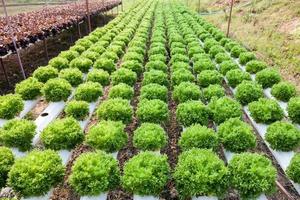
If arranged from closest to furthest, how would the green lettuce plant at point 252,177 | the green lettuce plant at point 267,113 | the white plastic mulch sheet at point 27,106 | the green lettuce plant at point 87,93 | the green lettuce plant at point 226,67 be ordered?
the green lettuce plant at point 252,177, the green lettuce plant at point 267,113, the white plastic mulch sheet at point 27,106, the green lettuce plant at point 87,93, the green lettuce plant at point 226,67

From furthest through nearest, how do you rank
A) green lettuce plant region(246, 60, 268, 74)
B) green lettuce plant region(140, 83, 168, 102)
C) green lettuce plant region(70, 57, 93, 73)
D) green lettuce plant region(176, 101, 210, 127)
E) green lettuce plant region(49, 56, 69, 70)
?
green lettuce plant region(49, 56, 69, 70), green lettuce plant region(70, 57, 93, 73), green lettuce plant region(246, 60, 268, 74), green lettuce plant region(140, 83, 168, 102), green lettuce plant region(176, 101, 210, 127)

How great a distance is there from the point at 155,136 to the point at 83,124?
98.4 inches

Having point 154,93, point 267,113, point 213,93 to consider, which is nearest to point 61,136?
point 154,93

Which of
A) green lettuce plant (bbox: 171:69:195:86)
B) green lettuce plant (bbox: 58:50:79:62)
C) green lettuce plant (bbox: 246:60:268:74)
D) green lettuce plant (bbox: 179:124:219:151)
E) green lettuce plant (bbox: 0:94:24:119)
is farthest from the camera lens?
green lettuce plant (bbox: 58:50:79:62)

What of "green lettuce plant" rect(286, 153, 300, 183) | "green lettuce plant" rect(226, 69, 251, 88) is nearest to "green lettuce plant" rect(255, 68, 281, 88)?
"green lettuce plant" rect(226, 69, 251, 88)

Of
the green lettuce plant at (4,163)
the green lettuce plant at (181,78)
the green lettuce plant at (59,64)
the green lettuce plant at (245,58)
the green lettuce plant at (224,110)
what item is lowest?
the green lettuce plant at (245,58)

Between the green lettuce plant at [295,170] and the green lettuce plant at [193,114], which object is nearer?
the green lettuce plant at [295,170]

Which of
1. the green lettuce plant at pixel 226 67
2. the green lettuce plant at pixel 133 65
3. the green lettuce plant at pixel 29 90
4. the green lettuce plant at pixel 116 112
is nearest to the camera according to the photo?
the green lettuce plant at pixel 116 112

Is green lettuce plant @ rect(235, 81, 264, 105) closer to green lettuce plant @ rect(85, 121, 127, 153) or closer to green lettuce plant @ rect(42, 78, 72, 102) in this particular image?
green lettuce plant @ rect(85, 121, 127, 153)

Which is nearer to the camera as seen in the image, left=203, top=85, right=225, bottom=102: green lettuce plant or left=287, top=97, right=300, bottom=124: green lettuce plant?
left=287, top=97, right=300, bottom=124: green lettuce plant

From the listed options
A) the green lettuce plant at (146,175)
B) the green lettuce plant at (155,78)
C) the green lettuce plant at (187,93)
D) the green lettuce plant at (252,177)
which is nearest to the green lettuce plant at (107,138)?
the green lettuce plant at (146,175)

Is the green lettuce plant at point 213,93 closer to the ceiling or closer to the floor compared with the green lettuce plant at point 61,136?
closer to the floor

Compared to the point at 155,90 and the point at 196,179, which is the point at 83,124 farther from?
the point at 196,179

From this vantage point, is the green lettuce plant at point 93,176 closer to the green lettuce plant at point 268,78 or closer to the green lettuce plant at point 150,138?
the green lettuce plant at point 150,138
